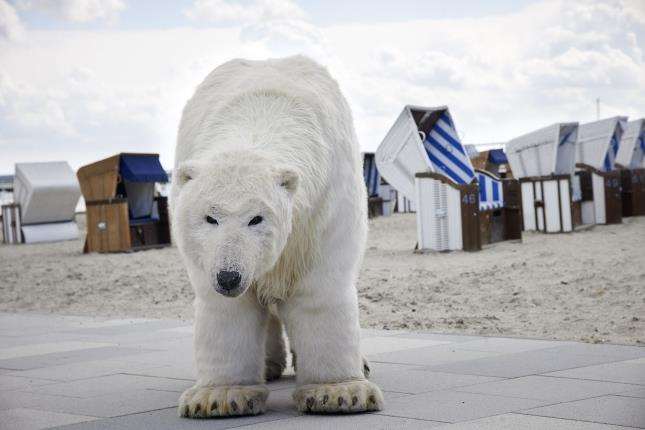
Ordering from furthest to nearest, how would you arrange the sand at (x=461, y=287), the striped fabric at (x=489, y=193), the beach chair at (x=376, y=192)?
1. the beach chair at (x=376, y=192)
2. the striped fabric at (x=489, y=193)
3. the sand at (x=461, y=287)

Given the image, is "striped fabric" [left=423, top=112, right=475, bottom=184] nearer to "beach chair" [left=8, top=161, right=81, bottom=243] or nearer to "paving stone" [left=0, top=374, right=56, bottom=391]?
"paving stone" [left=0, top=374, right=56, bottom=391]

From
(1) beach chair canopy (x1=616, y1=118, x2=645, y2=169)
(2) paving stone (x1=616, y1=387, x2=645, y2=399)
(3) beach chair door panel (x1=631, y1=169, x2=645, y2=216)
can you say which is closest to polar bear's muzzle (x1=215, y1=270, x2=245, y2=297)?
(2) paving stone (x1=616, y1=387, x2=645, y2=399)

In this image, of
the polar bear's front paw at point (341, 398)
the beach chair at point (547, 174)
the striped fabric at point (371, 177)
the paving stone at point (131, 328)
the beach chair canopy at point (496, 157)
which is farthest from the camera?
the beach chair canopy at point (496, 157)

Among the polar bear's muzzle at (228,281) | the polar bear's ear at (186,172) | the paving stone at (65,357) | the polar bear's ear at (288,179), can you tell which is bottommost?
the paving stone at (65,357)

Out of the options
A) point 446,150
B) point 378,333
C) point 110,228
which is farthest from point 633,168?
point 378,333

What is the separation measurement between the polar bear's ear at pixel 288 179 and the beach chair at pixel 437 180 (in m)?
9.38

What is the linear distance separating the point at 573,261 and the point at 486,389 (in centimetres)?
676

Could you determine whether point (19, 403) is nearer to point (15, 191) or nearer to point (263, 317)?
point (263, 317)

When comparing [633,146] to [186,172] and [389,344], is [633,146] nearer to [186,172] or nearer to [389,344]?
[389,344]

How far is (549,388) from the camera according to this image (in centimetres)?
428

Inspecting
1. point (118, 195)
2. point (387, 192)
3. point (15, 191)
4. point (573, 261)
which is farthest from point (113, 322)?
point (387, 192)

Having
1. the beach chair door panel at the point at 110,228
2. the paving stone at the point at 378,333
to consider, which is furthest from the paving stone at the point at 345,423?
the beach chair door panel at the point at 110,228

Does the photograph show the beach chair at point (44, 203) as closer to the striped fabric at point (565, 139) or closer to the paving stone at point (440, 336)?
the striped fabric at point (565, 139)

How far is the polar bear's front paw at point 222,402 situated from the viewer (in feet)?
12.8
